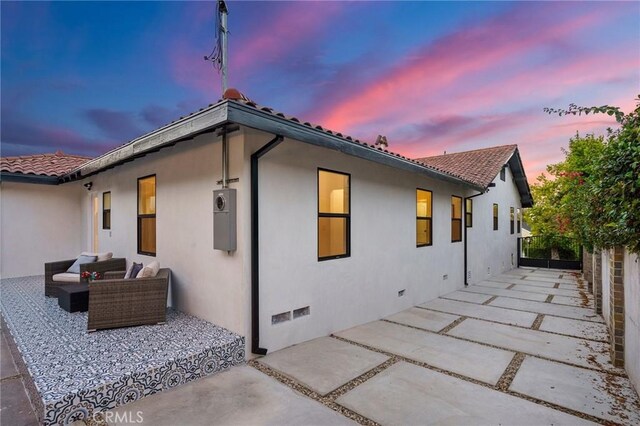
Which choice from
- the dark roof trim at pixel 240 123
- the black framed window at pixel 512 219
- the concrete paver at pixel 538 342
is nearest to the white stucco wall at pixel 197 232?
the dark roof trim at pixel 240 123

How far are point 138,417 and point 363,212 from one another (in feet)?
13.3

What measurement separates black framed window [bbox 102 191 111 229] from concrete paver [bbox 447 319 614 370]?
770cm

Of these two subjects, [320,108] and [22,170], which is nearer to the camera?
[22,170]

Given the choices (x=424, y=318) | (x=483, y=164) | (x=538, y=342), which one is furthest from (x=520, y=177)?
(x=538, y=342)

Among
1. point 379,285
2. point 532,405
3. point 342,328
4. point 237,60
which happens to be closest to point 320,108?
point 237,60

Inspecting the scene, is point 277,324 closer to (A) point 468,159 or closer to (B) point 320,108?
(B) point 320,108

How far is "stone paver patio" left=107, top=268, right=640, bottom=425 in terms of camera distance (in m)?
2.65

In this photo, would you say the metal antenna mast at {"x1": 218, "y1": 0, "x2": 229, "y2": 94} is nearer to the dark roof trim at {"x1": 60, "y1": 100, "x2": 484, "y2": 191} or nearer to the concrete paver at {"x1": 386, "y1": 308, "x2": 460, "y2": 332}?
the dark roof trim at {"x1": 60, "y1": 100, "x2": 484, "y2": 191}

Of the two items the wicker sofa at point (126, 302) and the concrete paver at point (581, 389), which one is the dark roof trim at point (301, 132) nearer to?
the wicker sofa at point (126, 302)

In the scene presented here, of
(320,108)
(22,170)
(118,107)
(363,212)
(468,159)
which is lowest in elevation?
(363,212)

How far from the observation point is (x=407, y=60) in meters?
8.10

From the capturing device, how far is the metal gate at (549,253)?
537 inches

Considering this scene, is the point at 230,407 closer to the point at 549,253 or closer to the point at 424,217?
the point at 424,217

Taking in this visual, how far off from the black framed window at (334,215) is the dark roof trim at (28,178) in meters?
7.76
